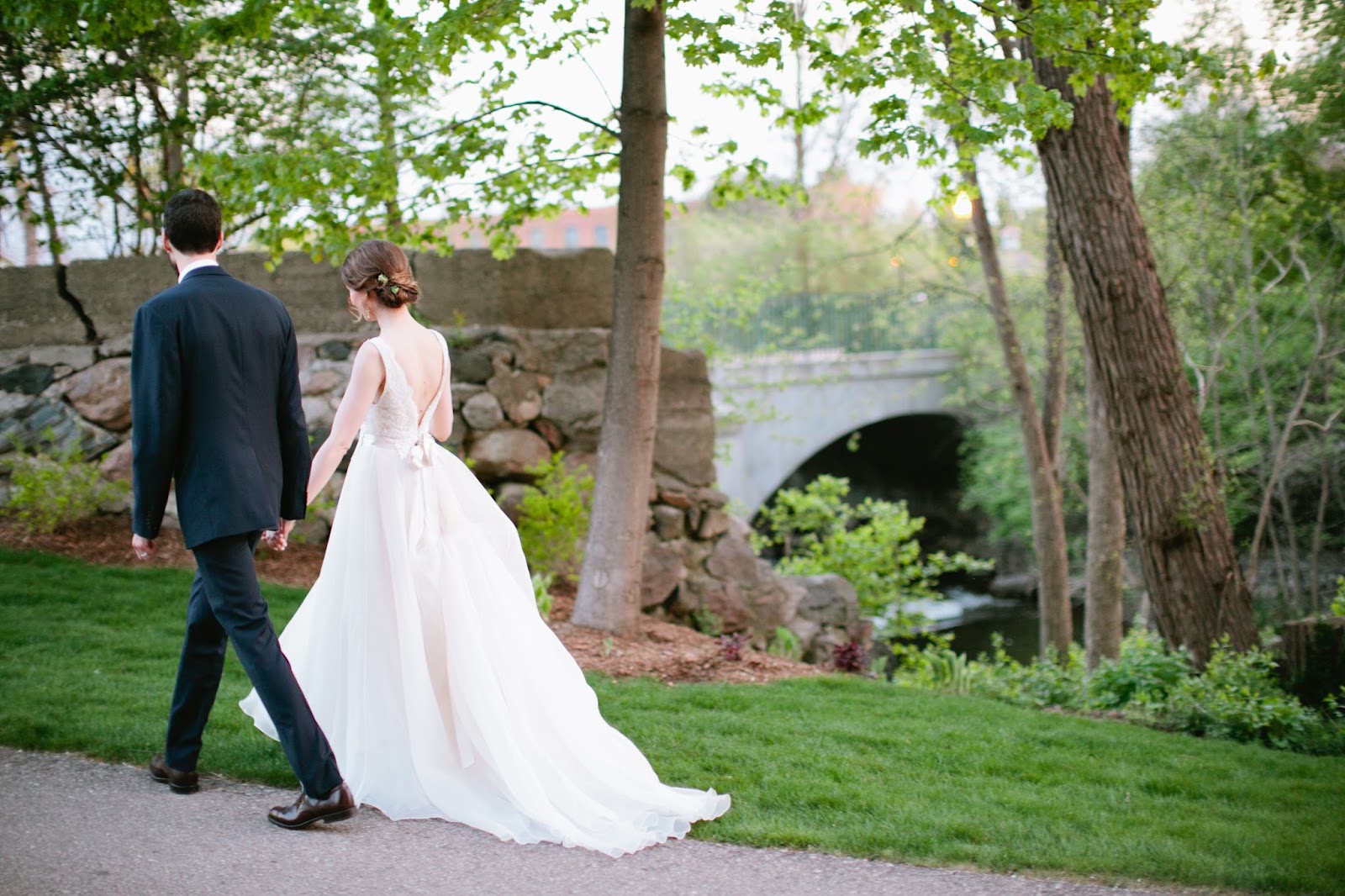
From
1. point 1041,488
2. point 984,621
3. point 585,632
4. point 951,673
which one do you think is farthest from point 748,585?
point 984,621

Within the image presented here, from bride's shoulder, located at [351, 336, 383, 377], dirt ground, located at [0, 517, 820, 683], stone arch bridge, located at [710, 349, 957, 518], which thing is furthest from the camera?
stone arch bridge, located at [710, 349, 957, 518]

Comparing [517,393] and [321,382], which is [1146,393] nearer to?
[517,393]

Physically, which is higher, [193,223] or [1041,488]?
[193,223]

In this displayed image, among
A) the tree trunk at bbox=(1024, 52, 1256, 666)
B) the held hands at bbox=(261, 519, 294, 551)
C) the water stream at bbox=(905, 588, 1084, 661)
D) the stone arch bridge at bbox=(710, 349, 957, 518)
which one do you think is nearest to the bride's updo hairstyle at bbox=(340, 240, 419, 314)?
the held hands at bbox=(261, 519, 294, 551)

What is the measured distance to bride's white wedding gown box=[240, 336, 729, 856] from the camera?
3.91m

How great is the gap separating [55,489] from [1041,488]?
9729 millimetres

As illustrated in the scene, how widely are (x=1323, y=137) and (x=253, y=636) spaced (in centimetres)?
1419

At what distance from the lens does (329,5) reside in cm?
827

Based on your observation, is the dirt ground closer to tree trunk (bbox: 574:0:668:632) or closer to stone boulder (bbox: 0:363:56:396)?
tree trunk (bbox: 574:0:668:632)

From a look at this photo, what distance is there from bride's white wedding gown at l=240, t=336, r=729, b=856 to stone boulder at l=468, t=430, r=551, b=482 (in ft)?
14.5

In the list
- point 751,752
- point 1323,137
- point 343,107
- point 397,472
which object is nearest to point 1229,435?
point 1323,137

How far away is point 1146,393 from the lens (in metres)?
7.97

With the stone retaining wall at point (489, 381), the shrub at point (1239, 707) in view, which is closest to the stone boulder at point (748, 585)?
the stone retaining wall at point (489, 381)

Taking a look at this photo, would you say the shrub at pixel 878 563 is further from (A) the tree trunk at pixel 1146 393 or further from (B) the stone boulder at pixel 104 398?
(B) the stone boulder at pixel 104 398
